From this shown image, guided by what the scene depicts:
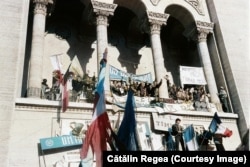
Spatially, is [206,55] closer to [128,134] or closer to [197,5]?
[197,5]

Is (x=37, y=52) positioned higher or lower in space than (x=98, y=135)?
higher

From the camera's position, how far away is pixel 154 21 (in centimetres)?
2019

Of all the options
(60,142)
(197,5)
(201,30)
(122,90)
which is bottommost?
(60,142)

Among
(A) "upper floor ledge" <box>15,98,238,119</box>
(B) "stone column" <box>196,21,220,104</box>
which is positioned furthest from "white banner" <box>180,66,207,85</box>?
(A) "upper floor ledge" <box>15,98,238,119</box>

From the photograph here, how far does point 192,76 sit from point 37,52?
8.79 metres

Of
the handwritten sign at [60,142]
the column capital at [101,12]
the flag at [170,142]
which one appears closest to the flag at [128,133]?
the handwritten sign at [60,142]

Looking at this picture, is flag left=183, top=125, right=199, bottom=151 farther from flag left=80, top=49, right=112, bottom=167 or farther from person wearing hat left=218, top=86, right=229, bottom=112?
flag left=80, top=49, right=112, bottom=167

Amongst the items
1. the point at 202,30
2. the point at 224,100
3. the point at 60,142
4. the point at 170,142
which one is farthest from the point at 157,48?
the point at 60,142

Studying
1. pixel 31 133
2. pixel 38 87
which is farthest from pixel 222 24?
pixel 31 133

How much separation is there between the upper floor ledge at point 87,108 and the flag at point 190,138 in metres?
1.58

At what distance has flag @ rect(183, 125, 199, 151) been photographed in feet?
51.2

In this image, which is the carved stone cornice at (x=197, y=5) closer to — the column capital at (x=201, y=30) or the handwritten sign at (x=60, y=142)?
the column capital at (x=201, y=30)

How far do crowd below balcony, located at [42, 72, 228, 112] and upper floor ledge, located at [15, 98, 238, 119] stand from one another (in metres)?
0.61

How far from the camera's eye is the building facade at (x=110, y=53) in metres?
14.6
